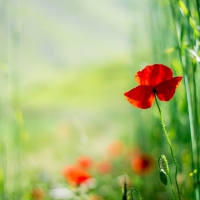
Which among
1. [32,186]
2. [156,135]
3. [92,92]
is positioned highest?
[92,92]

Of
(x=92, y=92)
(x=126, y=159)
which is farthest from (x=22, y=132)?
(x=92, y=92)

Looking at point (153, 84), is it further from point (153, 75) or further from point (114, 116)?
→ point (114, 116)

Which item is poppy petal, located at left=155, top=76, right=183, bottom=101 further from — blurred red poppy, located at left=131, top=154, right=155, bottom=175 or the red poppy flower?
blurred red poppy, located at left=131, top=154, right=155, bottom=175

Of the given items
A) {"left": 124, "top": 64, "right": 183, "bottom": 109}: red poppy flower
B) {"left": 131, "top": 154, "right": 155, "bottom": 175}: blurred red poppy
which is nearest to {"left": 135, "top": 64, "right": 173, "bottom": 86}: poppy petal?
{"left": 124, "top": 64, "right": 183, "bottom": 109}: red poppy flower

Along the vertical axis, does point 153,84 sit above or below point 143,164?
above

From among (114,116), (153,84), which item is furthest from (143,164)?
(114,116)

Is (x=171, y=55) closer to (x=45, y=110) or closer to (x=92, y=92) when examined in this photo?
(x=45, y=110)
